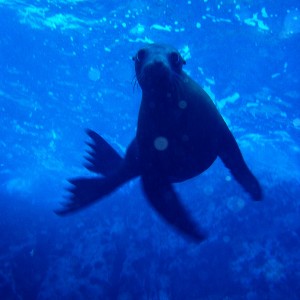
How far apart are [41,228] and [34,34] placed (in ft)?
34.8

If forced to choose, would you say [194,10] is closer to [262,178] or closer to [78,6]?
[78,6]

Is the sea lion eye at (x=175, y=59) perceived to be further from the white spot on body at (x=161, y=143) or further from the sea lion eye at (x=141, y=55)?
the white spot on body at (x=161, y=143)

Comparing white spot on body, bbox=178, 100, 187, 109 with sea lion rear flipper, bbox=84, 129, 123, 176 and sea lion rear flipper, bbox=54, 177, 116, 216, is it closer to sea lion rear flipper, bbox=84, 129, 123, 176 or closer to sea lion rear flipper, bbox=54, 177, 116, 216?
sea lion rear flipper, bbox=54, 177, 116, 216

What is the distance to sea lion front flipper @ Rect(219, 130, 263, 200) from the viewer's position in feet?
11.0

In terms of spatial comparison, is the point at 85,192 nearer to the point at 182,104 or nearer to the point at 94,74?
the point at 182,104

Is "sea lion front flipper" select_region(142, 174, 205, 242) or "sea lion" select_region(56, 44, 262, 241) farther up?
"sea lion" select_region(56, 44, 262, 241)

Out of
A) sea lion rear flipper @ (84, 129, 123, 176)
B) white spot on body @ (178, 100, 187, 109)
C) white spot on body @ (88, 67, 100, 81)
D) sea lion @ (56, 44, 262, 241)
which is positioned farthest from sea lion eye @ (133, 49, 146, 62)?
white spot on body @ (88, 67, 100, 81)

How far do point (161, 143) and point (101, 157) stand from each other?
159cm

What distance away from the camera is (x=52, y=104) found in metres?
20.8

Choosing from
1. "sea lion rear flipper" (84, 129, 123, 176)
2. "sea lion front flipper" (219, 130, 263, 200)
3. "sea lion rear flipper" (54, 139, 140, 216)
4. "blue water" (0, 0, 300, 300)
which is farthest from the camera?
"blue water" (0, 0, 300, 300)

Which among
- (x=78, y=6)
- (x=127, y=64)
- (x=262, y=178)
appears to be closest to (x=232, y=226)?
(x=262, y=178)

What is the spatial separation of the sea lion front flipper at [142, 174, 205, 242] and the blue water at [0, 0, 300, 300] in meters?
9.28

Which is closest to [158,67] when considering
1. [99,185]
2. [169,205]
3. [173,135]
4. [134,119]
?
[173,135]

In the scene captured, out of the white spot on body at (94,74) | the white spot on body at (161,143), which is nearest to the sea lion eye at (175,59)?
the white spot on body at (161,143)
